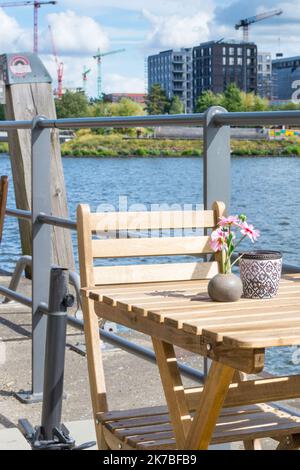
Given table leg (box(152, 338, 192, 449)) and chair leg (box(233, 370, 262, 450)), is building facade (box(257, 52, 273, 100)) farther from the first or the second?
table leg (box(152, 338, 192, 449))

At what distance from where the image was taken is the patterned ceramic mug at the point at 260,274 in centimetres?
242

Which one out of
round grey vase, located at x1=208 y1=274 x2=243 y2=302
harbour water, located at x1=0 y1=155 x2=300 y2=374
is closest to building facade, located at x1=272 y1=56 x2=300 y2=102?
harbour water, located at x1=0 y1=155 x2=300 y2=374

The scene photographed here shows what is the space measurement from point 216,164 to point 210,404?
126cm

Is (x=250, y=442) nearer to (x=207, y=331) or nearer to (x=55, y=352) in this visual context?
(x=207, y=331)

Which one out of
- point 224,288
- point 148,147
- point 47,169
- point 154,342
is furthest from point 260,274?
point 148,147

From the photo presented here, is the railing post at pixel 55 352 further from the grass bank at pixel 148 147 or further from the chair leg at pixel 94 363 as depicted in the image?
the grass bank at pixel 148 147

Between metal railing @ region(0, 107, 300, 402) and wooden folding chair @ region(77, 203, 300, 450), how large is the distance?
0.27 m

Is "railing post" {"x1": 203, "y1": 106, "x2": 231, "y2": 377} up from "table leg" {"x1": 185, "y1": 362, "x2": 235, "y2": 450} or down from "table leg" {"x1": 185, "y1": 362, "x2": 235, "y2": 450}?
up

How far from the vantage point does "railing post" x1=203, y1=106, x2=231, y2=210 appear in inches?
124

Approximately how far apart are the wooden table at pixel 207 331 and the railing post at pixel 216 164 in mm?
569

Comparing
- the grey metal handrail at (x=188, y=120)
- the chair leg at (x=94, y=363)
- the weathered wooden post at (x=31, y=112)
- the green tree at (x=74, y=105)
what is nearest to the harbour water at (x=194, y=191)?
the weathered wooden post at (x=31, y=112)

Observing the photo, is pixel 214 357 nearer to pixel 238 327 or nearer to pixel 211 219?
pixel 238 327

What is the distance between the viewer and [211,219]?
2967 millimetres

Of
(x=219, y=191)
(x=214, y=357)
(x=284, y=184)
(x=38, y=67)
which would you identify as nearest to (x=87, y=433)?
(x=219, y=191)
